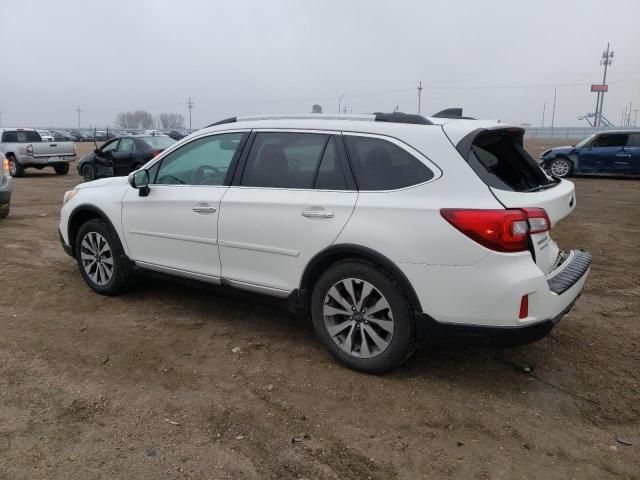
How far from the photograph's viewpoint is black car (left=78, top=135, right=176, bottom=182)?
14977 mm

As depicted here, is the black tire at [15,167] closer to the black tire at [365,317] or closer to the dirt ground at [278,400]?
the dirt ground at [278,400]

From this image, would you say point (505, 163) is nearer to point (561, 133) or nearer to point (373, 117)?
point (373, 117)

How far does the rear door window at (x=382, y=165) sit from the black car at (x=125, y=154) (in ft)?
39.6

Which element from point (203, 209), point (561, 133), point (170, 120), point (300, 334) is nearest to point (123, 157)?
point (203, 209)

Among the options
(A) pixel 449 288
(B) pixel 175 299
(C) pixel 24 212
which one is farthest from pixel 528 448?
(C) pixel 24 212

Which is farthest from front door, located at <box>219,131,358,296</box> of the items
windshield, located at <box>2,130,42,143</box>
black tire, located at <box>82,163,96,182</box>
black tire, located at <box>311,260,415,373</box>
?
windshield, located at <box>2,130,42,143</box>

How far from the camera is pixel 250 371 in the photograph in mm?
3732

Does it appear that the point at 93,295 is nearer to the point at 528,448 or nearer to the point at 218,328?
the point at 218,328

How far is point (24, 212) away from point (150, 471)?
9.47m

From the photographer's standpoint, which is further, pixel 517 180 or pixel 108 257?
pixel 108 257

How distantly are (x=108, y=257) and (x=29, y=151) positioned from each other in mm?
14982

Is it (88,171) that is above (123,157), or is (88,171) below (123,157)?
below

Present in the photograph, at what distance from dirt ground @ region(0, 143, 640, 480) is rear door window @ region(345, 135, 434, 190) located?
1.29 metres

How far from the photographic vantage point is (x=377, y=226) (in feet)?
11.0
